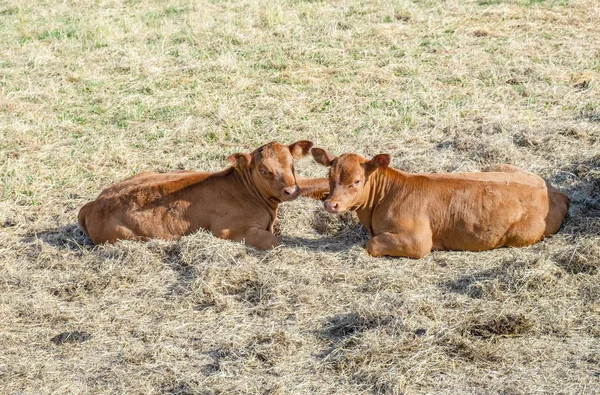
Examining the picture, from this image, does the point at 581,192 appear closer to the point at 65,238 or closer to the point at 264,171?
the point at 264,171

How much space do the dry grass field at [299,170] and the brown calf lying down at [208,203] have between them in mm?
316

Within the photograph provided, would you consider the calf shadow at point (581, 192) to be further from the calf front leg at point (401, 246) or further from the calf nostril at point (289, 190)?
the calf nostril at point (289, 190)

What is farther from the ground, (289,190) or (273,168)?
(273,168)

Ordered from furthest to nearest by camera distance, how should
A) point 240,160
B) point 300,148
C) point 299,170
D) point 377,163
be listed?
point 299,170 < point 300,148 < point 240,160 < point 377,163

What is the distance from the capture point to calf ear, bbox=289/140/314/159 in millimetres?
10227

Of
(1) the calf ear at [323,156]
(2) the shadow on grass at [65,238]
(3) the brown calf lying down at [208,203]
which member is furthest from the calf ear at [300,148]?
(2) the shadow on grass at [65,238]

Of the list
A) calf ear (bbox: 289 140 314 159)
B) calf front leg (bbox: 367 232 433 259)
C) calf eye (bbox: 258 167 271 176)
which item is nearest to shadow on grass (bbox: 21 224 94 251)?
calf eye (bbox: 258 167 271 176)

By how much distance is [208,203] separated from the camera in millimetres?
10047

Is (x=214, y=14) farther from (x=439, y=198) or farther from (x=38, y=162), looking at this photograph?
(x=439, y=198)

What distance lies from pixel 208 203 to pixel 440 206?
8.29 ft

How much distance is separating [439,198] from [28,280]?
169 inches

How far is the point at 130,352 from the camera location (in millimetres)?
7578

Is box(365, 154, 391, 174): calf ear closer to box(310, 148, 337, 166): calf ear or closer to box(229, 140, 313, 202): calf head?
box(310, 148, 337, 166): calf ear

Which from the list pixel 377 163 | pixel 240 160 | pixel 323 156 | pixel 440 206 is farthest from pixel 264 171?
pixel 440 206
